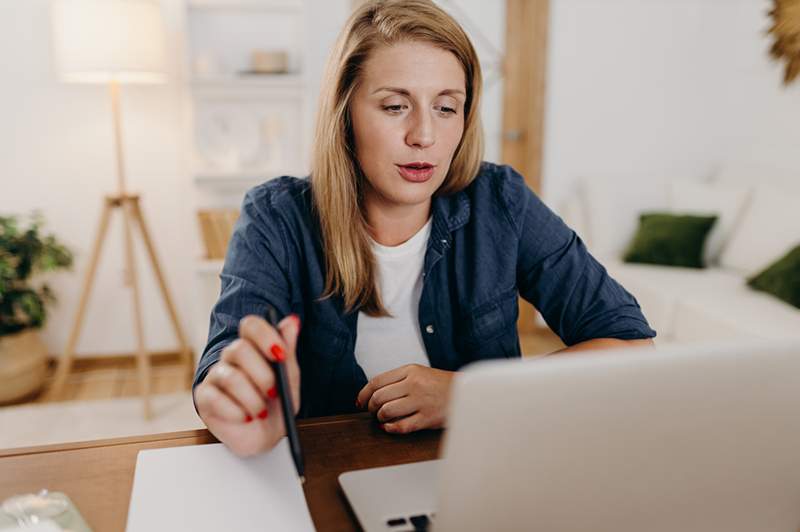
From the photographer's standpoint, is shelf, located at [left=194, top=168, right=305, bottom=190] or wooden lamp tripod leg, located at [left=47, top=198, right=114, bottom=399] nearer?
wooden lamp tripod leg, located at [left=47, top=198, right=114, bottom=399]

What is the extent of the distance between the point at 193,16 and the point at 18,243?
120 cm

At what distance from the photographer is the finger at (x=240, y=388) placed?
679 millimetres

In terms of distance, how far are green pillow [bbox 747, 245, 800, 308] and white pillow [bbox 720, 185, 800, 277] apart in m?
0.16

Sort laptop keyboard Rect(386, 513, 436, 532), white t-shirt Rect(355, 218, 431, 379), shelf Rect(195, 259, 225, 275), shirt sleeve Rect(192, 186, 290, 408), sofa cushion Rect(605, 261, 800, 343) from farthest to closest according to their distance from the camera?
shelf Rect(195, 259, 225, 275)
sofa cushion Rect(605, 261, 800, 343)
white t-shirt Rect(355, 218, 431, 379)
shirt sleeve Rect(192, 186, 290, 408)
laptop keyboard Rect(386, 513, 436, 532)

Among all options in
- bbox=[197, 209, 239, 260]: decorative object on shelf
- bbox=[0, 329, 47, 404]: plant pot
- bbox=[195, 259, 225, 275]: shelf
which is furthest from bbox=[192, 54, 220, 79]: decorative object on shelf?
bbox=[0, 329, 47, 404]: plant pot

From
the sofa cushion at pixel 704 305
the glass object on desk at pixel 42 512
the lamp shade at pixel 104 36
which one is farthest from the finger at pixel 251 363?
the lamp shade at pixel 104 36

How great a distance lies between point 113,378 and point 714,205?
294 cm

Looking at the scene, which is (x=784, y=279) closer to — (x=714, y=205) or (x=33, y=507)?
(x=714, y=205)

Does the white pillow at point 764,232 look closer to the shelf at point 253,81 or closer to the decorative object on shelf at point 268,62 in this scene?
the shelf at point 253,81

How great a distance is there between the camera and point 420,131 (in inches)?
39.1

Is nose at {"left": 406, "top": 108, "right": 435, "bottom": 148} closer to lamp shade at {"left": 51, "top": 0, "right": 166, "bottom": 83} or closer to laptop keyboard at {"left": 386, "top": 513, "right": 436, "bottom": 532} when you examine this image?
laptop keyboard at {"left": 386, "top": 513, "right": 436, "bottom": 532}

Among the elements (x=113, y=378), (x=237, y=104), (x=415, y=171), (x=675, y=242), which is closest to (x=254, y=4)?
(x=237, y=104)

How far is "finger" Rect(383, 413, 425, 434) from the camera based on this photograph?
80cm

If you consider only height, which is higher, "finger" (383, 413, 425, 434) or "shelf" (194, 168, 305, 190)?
"shelf" (194, 168, 305, 190)
